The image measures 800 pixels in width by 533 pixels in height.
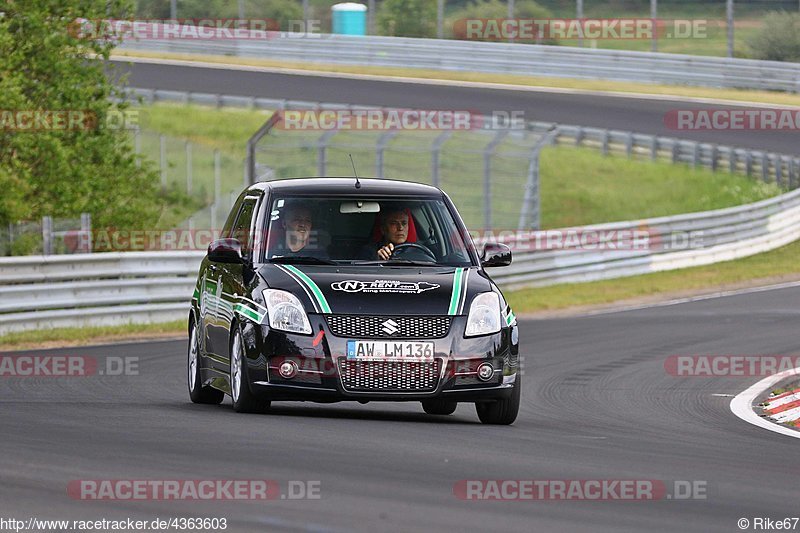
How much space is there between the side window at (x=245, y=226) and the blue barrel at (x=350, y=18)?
37.7 m

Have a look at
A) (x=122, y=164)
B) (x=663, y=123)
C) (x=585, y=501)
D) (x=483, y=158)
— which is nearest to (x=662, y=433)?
(x=585, y=501)

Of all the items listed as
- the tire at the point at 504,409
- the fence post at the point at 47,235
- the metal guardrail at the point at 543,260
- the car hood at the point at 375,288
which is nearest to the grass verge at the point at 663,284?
the metal guardrail at the point at 543,260

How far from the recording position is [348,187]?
1127 centimetres

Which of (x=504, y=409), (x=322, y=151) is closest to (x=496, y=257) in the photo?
(x=504, y=409)

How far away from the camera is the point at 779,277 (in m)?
28.2

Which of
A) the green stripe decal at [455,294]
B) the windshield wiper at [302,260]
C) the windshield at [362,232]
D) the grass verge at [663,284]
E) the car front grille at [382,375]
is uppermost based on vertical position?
the windshield at [362,232]

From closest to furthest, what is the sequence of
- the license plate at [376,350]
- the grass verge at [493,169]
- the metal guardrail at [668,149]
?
the license plate at [376,350] < the grass verge at [493,169] < the metal guardrail at [668,149]

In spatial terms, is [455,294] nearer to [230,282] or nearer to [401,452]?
[230,282]

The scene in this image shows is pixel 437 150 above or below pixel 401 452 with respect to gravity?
below

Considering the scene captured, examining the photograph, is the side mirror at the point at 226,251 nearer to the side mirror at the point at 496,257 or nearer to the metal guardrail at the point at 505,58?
the side mirror at the point at 496,257

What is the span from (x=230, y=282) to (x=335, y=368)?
1432 mm

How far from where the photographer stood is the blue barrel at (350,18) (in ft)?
161

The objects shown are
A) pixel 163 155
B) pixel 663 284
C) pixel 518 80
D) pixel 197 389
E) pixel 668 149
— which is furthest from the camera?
pixel 518 80

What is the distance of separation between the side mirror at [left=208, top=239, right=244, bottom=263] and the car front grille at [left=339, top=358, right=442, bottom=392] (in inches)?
51.4
